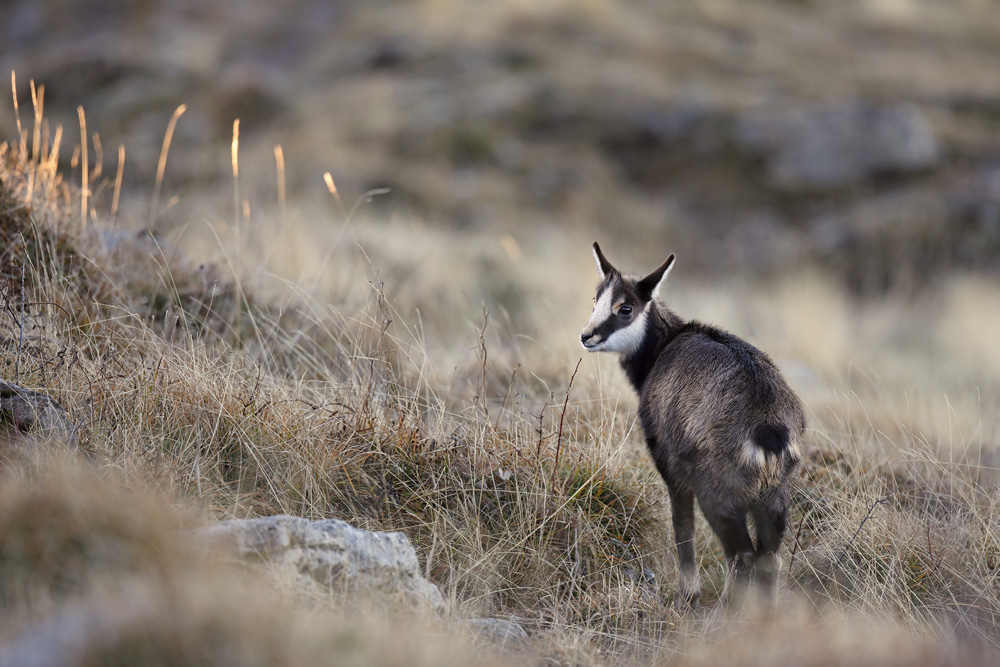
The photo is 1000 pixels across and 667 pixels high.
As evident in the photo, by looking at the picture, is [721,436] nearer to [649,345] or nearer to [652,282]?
[649,345]

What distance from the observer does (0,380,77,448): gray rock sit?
3.61 m

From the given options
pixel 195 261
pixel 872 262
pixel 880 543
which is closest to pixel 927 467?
pixel 880 543

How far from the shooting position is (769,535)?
3650 mm

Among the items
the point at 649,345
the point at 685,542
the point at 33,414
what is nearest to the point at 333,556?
the point at 33,414

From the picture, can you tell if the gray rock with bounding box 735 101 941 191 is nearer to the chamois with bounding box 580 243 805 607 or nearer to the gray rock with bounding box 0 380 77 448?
the chamois with bounding box 580 243 805 607

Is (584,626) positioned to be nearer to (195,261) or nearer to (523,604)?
(523,604)

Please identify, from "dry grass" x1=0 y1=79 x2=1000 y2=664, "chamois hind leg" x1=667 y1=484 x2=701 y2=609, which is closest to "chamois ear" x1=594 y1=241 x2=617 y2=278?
"dry grass" x1=0 y1=79 x2=1000 y2=664

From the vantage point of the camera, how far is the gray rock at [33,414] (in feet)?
11.8

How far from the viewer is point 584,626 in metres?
3.64

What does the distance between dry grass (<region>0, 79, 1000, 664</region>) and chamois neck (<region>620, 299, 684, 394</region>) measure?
12.1 inches

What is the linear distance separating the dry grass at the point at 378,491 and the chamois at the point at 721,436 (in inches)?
10.5

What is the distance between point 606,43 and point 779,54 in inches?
211

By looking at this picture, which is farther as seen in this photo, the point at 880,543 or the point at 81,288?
the point at 81,288

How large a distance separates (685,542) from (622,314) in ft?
4.07
